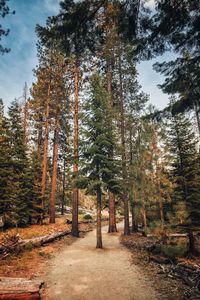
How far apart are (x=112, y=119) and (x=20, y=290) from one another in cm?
1152

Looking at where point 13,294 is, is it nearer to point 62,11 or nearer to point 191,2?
point 62,11

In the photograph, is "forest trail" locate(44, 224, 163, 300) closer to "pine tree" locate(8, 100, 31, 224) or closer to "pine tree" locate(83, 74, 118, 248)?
"pine tree" locate(83, 74, 118, 248)

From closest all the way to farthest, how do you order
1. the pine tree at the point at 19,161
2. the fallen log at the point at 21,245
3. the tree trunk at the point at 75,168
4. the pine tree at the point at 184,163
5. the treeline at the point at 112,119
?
1. the treeline at the point at 112,119
2. the fallen log at the point at 21,245
3. the pine tree at the point at 184,163
4. the tree trunk at the point at 75,168
5. the pine tree at the point at 19,161

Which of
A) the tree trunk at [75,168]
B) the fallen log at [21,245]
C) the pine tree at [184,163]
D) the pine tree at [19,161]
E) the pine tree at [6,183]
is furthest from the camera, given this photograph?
the pine tree at [19,161]

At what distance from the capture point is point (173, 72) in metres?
5.43

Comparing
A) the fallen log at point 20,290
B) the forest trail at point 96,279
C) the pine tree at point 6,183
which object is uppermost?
the pine tree at point 6,183

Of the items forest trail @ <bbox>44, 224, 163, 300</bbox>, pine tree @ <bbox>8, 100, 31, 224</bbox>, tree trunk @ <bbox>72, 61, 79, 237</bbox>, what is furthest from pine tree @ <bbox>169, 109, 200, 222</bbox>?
pine tree @ <bbox>8, 100, 31, 224</bbox>

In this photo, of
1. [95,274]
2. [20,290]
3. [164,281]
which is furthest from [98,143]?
[20,290]

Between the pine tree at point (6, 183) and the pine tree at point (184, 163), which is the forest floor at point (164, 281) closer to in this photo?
the pine tree at point (184, 163)

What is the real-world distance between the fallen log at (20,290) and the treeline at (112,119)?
5.76m

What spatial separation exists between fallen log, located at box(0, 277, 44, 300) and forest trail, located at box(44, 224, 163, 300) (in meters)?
0.50

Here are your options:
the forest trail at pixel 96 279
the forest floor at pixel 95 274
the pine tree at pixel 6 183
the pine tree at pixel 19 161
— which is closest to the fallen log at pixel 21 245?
the forest floor at pixel 95 274

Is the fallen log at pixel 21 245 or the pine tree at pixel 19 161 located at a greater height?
the pine tree at pixel 19 161

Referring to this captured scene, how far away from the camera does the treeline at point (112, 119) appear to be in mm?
4922
